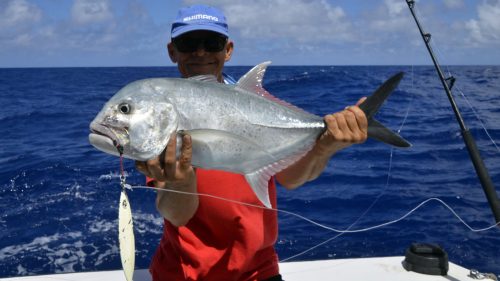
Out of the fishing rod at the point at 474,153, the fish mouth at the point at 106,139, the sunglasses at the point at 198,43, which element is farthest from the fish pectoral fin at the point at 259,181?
the fishing rod at the point at 474,153

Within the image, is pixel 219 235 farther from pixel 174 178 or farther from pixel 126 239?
pixel 126 239

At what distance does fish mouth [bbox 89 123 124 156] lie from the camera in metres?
2.11

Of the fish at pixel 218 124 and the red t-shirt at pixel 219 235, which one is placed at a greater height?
the fish at pixel 218 124

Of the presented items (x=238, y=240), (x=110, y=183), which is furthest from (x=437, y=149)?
(x=238, y=240)

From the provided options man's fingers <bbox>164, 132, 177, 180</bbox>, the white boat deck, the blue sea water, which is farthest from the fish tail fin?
the blue sea water

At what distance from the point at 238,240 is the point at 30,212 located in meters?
5.53

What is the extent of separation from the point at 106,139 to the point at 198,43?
3.22 ft

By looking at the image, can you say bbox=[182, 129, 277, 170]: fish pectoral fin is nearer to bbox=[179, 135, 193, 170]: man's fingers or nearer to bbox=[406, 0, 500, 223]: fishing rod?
bbox=[179, 135, 193, 170]: man's fingers

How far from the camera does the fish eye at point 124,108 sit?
215 cm

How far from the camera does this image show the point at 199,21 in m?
2.80

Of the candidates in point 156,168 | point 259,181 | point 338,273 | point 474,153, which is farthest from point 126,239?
point 474,153

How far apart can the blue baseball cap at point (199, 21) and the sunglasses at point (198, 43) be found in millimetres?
44

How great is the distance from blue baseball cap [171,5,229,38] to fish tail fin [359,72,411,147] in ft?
3.14

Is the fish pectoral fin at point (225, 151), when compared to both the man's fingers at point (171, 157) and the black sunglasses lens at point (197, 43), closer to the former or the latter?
the man's fingers at point (171, 157)
